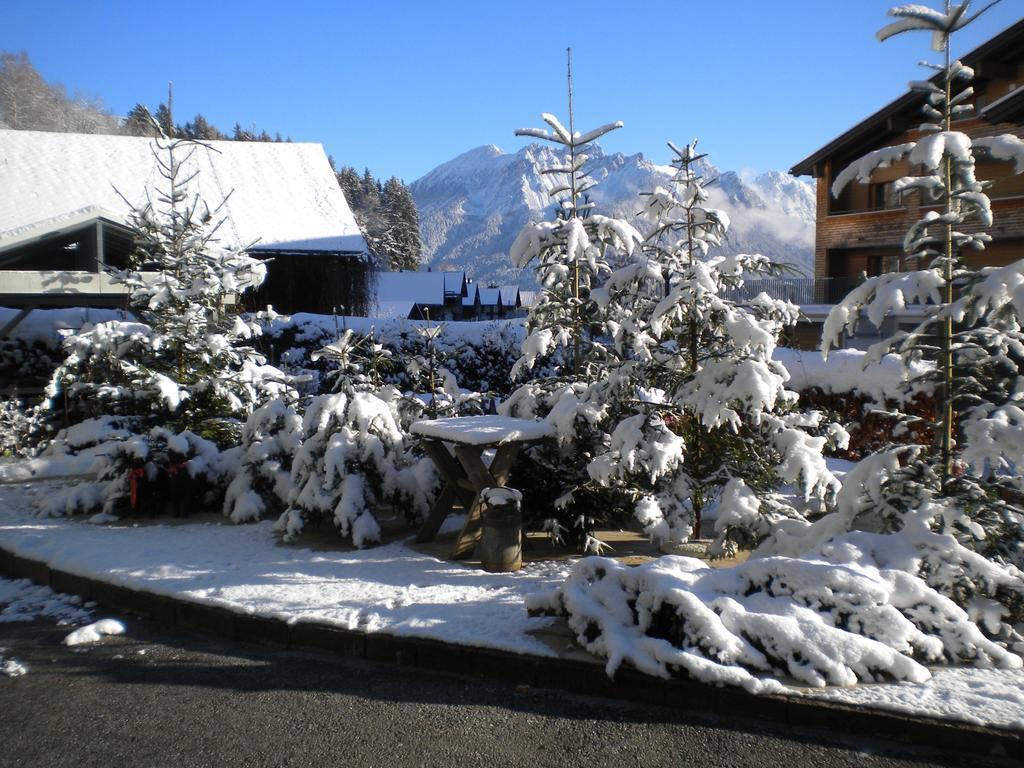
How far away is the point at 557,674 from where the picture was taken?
4246mm

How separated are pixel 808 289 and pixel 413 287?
4113 cm

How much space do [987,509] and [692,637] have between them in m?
2.07

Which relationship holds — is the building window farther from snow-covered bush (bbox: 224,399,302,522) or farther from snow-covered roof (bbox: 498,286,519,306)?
snow-covered roof (bbox: 498,286,519,306)

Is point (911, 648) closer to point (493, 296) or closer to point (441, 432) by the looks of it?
point (441, 432)

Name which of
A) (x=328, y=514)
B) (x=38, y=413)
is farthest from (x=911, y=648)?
(x=38, y=413)

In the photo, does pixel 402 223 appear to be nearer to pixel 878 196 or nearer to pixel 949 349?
pixel 878 196

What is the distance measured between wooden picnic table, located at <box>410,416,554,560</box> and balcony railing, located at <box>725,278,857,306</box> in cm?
2051

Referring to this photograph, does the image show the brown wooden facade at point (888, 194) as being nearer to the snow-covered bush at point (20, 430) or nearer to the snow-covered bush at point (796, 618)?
the snow-covered bush at point (796, 618)

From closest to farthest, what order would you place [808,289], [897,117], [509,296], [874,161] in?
[874,161] < [897,117] < [808,289] < [509,296]

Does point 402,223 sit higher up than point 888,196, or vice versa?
point 402,223

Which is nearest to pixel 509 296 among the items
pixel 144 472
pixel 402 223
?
pixel 402 223

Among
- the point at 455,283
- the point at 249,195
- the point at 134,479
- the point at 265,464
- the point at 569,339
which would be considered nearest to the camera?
the point at 569,339

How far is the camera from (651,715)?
3.94 meters

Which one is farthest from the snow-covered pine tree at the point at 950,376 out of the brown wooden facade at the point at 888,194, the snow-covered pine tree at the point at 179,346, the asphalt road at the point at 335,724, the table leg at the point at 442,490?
the brown wooden facade at the point at 888,194
